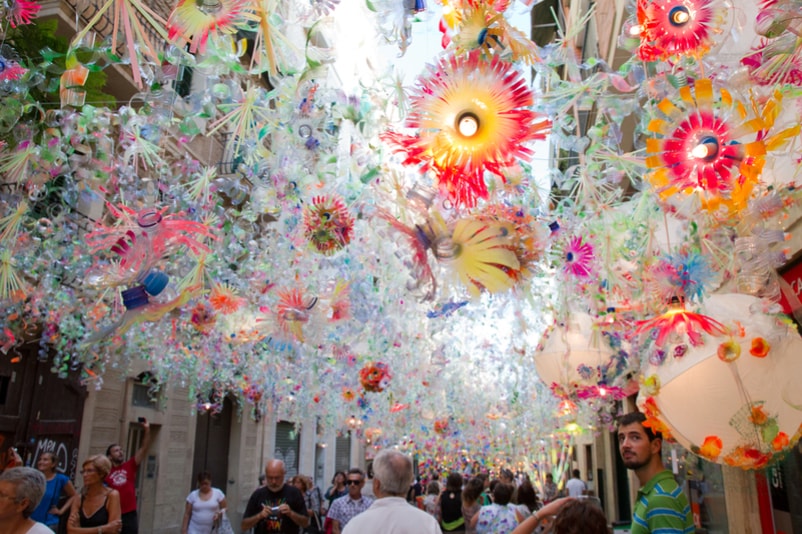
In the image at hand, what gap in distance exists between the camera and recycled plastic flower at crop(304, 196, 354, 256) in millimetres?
5184

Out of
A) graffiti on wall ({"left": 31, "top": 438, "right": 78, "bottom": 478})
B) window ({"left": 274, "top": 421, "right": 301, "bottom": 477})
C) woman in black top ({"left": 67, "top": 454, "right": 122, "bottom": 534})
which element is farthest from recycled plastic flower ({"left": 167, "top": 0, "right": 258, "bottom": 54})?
window ({"left": 274, "top": 421, "right": 301, "bottom": 477})

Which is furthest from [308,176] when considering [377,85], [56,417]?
[56,417]

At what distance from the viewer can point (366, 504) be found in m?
6.31

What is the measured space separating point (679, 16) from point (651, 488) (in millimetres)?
2103

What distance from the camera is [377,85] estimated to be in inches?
158

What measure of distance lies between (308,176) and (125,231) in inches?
56.9

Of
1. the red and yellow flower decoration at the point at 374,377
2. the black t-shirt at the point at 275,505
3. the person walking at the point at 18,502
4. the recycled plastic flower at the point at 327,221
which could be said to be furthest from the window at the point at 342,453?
the person walking at the point at 18,502

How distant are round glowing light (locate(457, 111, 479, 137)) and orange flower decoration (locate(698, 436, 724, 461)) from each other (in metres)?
1.74

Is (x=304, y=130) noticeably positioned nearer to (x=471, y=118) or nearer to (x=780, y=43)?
(x=471, y=118)

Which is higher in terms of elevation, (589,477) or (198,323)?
(198,323)

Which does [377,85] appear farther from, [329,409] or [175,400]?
[329,409]

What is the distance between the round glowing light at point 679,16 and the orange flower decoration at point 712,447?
1.82 meters

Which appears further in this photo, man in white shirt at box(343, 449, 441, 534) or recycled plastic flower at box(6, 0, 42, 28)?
recycled plastic flower at box(6, 0, 42, 28)

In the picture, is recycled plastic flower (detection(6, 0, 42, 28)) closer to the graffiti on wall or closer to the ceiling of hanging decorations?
the ceiling of hanging decorations
